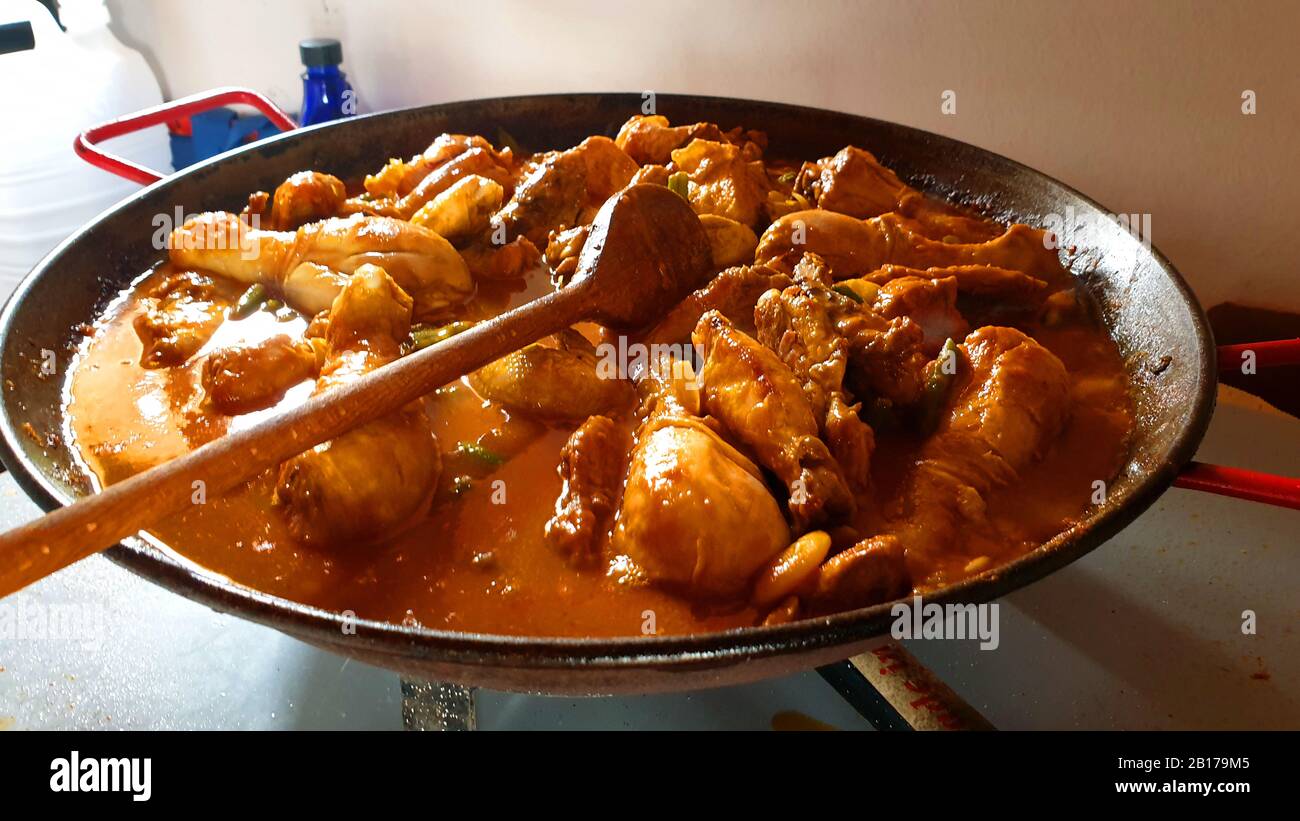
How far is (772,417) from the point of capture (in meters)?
1.46

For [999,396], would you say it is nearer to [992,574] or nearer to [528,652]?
[992,574]

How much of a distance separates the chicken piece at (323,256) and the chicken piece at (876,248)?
2.32 ft

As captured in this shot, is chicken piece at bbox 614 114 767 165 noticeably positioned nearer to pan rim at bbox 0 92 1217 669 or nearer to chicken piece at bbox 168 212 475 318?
chicken piece at bbox 168 212 475 318

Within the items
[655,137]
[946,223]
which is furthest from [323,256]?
[946,223]

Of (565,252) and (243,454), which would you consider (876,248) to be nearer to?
(565,252)

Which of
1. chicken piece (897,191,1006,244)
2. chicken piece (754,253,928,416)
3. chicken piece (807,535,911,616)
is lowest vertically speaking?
chicken piece (807,535,911,616)

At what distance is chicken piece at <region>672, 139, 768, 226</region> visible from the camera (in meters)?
2.15

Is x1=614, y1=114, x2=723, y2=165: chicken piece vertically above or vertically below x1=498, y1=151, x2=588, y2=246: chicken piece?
above

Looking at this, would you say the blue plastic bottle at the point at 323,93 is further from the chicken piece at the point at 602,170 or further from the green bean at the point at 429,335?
the green bean at the point at 429,335

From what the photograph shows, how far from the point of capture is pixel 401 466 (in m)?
1.38

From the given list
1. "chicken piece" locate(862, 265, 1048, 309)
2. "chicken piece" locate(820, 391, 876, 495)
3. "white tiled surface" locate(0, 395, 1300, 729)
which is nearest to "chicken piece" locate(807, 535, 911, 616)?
"chicken piece" locate(820, 391, 876, 495)

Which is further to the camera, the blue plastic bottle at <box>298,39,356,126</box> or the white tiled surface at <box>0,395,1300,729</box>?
the blue plastic bottle at <box>298,39,356,126</box>

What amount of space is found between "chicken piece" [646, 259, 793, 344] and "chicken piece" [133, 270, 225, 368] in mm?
891
